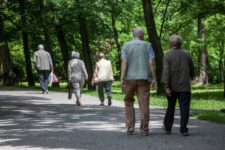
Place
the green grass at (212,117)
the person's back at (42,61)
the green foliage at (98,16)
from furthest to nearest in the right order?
the green foliage at (98,16), the person's back at (42,61), the green grass at (212,117)

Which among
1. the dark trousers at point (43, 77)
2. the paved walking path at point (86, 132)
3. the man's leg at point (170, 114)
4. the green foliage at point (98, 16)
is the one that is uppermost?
the green foliage at point (98, 16)

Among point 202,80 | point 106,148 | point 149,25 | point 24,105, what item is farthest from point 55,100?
point 202,80

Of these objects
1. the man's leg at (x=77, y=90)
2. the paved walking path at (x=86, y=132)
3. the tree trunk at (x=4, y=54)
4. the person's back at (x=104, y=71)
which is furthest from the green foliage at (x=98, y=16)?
the paved walking path at (x=86, y=132)

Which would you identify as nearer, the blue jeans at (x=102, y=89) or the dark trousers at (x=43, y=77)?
the blue jeans at (x=102, y=89)

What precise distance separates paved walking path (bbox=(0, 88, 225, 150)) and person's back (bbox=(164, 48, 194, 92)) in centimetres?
95

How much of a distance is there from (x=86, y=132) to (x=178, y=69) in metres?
2.29

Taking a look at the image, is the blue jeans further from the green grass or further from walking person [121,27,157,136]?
walking person [121,27,157,136]

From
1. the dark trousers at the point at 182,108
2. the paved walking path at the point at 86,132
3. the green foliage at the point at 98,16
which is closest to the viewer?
the paved walking path at the point at 86,132

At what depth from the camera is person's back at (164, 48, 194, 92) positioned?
1205 cm

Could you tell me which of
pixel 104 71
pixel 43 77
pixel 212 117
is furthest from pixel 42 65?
pixel 212 117

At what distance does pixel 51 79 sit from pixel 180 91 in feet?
47.0

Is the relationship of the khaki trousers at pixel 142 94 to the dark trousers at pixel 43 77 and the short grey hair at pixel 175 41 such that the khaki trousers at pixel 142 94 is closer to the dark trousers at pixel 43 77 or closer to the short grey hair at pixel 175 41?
the short grey hair at pixel 175 41

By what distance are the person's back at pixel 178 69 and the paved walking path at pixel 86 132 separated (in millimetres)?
946

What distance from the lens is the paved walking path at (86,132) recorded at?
10586 mm
